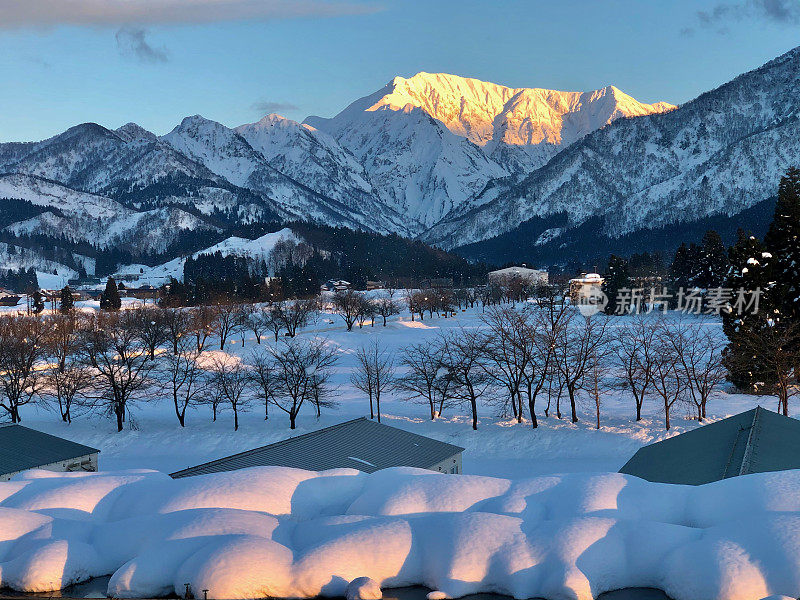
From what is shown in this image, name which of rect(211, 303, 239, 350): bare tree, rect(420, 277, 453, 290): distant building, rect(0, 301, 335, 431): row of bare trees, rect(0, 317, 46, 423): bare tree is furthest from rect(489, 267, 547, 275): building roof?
rect(0, 317, 46, 423): bare tree

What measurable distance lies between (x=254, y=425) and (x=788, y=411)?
34092mm

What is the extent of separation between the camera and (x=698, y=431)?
747 inches

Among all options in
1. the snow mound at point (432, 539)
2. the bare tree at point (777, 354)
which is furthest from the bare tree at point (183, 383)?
the bare tree at point (777, 354)

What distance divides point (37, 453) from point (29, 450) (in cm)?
43

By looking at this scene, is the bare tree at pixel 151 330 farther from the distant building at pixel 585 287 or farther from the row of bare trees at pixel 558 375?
the distant building at pixel 585 287

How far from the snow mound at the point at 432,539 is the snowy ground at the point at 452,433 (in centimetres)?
2422

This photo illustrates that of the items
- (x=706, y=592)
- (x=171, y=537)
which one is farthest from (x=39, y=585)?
Result: (x=706, y=592)

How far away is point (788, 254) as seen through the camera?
141 ft

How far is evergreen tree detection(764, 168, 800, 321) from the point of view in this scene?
1678 inches

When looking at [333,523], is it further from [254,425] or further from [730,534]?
[254,425]

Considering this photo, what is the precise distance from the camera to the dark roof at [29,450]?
2552cm

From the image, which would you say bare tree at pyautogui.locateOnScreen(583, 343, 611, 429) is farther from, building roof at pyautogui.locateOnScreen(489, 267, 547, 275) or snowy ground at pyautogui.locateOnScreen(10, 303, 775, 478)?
building roof at pyautogui.locateOnScreen(489, 267, 547, 275)

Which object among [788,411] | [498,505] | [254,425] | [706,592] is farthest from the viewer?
[254,425]

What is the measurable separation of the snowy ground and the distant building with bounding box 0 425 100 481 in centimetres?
660
